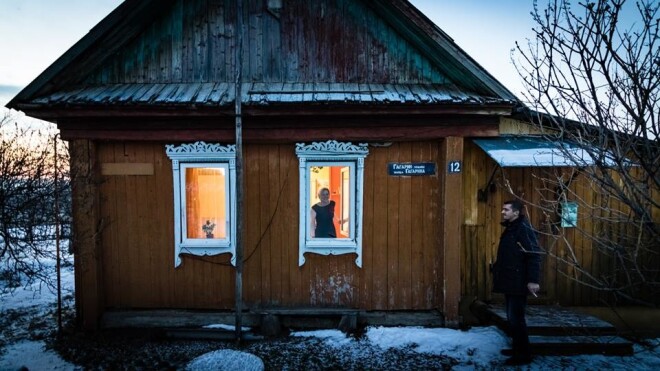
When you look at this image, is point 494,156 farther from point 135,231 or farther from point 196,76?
point 135,231

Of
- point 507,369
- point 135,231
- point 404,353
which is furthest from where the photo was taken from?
point 135,231

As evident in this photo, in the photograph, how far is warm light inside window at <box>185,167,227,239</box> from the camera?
6.36m

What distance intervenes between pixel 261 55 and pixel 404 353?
5174 mm

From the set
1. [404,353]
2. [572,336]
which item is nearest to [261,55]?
[404,353]

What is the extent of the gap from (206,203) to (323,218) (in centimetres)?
199

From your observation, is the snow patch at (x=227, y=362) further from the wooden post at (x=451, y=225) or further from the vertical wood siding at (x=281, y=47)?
the vertical wood siding at (x=281, y=47)

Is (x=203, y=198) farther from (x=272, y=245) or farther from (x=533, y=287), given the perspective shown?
(x=533, y=287)

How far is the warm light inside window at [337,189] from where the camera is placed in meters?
6.31

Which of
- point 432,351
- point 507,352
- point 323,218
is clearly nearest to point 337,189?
point 323,218

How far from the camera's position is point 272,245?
20.6 ft

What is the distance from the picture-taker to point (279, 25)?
6441mm

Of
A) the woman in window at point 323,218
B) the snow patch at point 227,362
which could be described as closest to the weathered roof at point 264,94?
the woman in window at point 323,218

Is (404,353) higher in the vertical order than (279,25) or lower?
lower

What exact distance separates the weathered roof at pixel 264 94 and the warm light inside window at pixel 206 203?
1.21 metres
